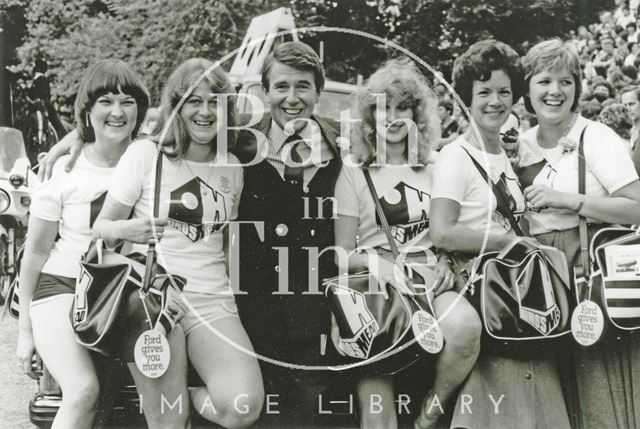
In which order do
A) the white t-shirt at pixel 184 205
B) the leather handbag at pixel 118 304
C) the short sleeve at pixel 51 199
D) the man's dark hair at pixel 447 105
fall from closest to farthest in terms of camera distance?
1. the leather handbag at pixel 118 304
2. the white t-shirt at pixel 184 205
3. the short sleeve at pixel 51 199
4. the man's dark hair at pixel 447 105

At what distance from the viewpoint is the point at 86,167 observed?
2633 mm

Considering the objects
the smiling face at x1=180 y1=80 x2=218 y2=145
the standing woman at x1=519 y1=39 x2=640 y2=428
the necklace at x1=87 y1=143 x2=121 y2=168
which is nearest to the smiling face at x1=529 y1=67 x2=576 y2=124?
the standing woman at x1=519 y1=39 x2=640 y2=428

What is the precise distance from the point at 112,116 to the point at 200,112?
33 centimetres

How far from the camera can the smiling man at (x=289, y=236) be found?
2.65 metres

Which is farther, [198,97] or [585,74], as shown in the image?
[585,74]

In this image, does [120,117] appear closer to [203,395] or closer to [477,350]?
[203,395]

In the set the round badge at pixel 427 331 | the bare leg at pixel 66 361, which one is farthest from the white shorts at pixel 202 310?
the round badge at pixel 427 331

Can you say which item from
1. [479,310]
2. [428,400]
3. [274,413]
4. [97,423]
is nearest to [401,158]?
[479,310]

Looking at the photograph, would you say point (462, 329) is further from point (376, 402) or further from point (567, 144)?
point (567, 144)

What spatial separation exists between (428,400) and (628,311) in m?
0.74

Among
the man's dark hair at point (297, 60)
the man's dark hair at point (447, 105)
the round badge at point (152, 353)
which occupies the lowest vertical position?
the round badge at point (152, 353)

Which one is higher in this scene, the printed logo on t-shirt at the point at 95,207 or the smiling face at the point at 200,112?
the smiling face at the point at 200,112

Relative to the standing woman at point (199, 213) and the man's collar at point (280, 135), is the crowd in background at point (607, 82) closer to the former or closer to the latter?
the man's collar at point (280, 135)

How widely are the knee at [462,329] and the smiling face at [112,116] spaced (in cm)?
129
